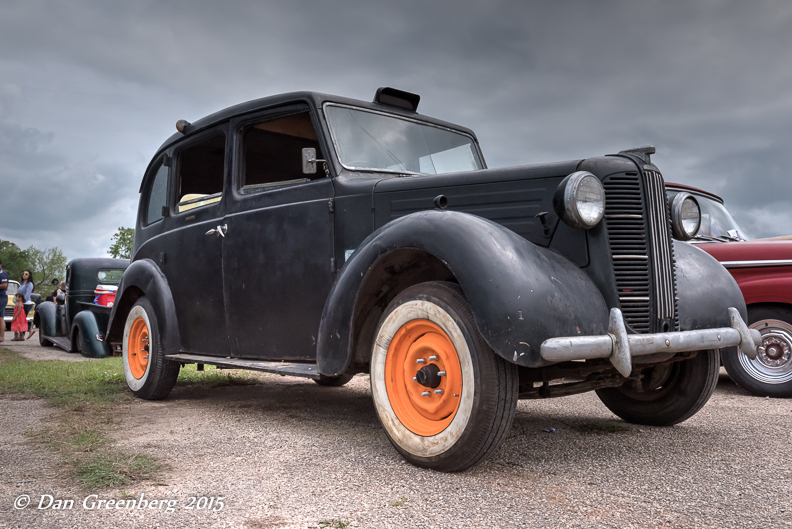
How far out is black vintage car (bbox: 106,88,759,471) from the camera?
8.93ft

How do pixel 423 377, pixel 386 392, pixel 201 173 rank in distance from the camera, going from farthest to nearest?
pixel 201 173
pixel 386 392
pixel 423 377

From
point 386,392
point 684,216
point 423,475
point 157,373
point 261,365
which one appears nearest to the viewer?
point 423,475

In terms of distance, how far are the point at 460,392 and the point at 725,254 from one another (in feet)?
13.3

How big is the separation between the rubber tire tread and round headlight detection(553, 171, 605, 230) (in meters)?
3.48

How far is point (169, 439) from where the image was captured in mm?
3594

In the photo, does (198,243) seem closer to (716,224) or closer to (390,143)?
(390,143)

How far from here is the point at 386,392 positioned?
309cm

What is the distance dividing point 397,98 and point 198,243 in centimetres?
190

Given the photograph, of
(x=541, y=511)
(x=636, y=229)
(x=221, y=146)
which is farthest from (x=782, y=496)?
(x=221, y=146)

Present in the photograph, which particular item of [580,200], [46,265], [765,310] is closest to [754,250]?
[765,310]

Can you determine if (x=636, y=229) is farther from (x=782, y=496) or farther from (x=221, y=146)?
(x=221, y=146)

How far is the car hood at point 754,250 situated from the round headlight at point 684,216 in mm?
2258

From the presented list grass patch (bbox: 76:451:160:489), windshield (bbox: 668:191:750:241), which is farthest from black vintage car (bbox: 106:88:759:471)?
windshield (bbox: 668:191:750:241)

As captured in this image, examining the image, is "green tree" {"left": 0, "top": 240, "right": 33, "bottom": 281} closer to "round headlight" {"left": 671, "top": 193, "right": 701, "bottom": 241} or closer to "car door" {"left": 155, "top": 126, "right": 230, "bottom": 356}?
"car door" {"left": 155, "top": 126, "right": 230, "bottom": 356}
